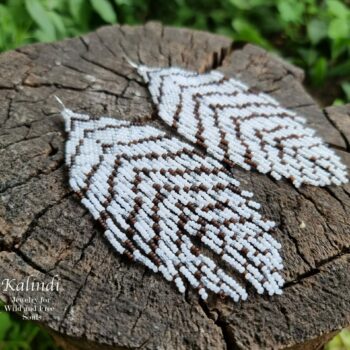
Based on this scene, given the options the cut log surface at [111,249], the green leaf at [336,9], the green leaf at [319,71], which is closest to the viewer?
the cut log surface at [111,249]

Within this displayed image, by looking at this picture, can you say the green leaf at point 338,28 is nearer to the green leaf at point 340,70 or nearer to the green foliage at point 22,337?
the green leaf at point 340,70

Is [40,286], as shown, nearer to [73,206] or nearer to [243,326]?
[73,206]

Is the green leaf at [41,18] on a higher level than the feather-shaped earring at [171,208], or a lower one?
higher

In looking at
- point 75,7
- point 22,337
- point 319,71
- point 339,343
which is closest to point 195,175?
point 22,337

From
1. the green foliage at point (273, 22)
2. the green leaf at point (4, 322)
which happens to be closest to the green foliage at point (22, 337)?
the green leaf at point (4, 322)

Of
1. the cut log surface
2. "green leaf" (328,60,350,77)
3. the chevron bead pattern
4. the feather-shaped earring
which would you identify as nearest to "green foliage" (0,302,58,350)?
the cut log surface

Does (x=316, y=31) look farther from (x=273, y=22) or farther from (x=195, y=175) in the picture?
(x=195, y=175)

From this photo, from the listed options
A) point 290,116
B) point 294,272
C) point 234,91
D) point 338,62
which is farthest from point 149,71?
point 338,62
